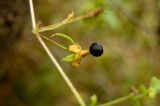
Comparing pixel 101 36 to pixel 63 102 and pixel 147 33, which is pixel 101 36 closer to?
pixel 147 33

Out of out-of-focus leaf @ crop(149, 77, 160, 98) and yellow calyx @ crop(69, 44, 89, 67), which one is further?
out-of-focus leaf @ crop(149, 77, 160, 98)

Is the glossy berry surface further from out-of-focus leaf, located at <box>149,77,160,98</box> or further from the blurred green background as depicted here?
the blurred green background

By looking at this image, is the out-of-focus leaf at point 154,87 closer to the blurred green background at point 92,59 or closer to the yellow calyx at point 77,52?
the yellow calyx at point 77,52

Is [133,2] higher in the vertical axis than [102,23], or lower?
higher

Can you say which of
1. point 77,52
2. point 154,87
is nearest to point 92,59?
point 154,87

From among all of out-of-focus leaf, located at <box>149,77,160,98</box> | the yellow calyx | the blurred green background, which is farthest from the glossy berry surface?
the blurred green background

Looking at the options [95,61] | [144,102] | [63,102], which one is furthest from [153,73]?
[63,102]

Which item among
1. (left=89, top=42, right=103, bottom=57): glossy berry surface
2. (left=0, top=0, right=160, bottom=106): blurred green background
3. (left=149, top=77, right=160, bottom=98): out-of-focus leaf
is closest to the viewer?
(left=89, top=42, right=103, bottom=57): glossy berry surface

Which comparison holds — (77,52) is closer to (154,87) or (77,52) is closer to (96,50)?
(96,50)

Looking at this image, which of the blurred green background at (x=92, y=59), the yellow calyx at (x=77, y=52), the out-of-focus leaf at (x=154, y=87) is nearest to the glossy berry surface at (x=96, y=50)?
the yellow calyx at (x=77, y=52)
